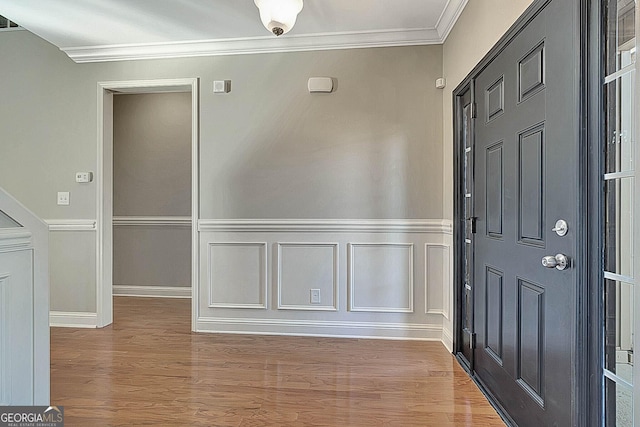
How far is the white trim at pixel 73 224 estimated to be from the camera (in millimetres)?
3545

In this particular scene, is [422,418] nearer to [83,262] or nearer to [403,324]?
[403,324]

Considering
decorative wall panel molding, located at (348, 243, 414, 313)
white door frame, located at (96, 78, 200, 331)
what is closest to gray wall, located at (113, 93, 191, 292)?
white door frame, located at (96, 78, 200, 331)

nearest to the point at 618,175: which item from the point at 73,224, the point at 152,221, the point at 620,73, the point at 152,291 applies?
the point at 620,73

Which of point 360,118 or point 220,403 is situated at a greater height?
point 360,118

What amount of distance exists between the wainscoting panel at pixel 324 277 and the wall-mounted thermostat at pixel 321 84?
1107 mm

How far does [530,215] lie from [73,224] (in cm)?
369

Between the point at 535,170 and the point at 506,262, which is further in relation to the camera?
the point at 506,262

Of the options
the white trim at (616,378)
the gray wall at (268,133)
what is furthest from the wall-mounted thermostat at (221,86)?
the white trim at (616,378)

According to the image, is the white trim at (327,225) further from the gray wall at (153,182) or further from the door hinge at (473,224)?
the gray wall at (153,182)

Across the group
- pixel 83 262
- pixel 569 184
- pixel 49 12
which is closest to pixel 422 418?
pixel 569 184

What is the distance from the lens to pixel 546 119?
61.4 inches

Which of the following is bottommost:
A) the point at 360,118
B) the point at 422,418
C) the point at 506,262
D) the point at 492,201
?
the point at 422,418

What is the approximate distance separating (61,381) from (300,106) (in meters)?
2.58

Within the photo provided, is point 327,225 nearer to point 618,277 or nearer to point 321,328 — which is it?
point 321,328
